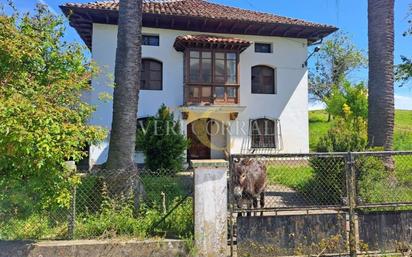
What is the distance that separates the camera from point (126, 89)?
280 inches

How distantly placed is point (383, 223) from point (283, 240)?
1.60 m

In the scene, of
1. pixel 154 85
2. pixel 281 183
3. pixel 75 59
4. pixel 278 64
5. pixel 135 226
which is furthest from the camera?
pixel 278 64

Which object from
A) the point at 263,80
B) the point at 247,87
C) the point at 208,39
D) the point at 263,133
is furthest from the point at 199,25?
the point at 263,133

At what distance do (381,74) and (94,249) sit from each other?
8143 millimetres

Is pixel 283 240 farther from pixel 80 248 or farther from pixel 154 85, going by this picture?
pixel 154 85

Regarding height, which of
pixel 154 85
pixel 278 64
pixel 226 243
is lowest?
pixel 226 243

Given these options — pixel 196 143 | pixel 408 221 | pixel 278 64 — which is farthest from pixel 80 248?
pixel 278 64

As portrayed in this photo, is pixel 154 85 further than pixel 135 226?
Yes

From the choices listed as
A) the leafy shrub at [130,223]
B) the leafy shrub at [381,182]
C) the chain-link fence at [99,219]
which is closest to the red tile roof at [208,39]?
the leafy shrub at [381,182]

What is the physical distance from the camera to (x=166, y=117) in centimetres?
1390

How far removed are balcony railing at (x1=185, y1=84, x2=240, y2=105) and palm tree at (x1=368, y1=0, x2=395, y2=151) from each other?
25.6 ft

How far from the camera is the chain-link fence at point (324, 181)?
5250 mm

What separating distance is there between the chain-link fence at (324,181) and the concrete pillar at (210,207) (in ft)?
0.61

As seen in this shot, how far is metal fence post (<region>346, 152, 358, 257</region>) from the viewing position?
16.9 ft
